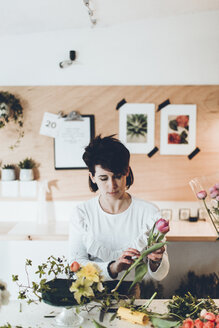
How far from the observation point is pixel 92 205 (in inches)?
79.0

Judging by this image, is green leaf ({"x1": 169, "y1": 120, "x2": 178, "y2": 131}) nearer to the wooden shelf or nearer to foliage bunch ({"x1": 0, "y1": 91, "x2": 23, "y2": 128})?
the wooden shelf

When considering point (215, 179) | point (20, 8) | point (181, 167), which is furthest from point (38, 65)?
point (215, 179)

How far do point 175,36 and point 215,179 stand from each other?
1302 millimetres

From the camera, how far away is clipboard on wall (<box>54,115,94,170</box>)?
316cm

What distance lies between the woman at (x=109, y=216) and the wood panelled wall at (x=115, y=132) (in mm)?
1174

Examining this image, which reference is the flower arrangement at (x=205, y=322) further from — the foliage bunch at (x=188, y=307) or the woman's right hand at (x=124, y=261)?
the woman's right hand at (x=124, y=261)

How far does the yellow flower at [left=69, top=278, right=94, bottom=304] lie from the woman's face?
0.69 m

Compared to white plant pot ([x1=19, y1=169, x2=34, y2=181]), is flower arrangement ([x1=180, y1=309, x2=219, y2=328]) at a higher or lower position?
lower

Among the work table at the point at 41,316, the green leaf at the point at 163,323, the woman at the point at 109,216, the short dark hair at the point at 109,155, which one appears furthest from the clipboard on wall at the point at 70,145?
the green leaf at the point at 163,323

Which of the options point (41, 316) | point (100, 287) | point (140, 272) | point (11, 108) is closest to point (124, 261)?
point (140, 272)

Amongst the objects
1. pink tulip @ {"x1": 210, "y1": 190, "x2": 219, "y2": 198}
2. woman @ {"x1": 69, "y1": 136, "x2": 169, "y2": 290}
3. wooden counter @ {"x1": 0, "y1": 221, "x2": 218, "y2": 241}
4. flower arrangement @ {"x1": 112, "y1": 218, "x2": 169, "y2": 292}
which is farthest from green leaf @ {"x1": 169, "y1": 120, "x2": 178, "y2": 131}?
flower arrangement @ {"x1": 112, "y1": 218, "x2": 169, "y2": 292}

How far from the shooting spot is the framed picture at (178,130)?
3096 mm

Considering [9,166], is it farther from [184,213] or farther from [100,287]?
[100,287]

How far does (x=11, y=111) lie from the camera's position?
123 inches
